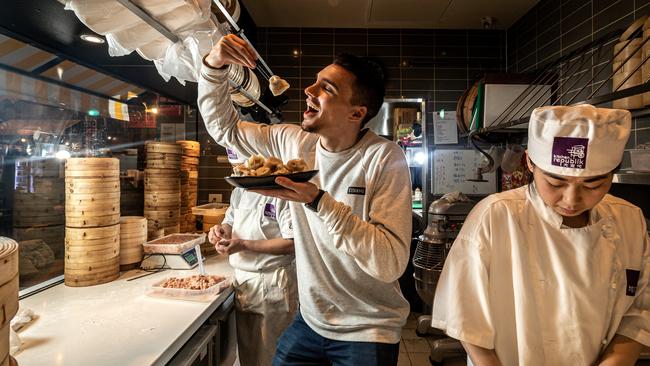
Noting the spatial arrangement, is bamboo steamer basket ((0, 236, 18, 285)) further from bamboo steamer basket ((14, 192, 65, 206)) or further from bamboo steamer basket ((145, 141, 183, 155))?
bamboo steamer basket ((145, 141, 183, 155))

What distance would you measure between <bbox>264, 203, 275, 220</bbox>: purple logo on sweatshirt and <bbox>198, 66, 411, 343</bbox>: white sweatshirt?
1.57ft

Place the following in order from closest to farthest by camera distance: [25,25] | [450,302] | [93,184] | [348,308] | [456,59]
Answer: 1. [450,302]
2. [348,308]
3. [25,25]
4. [93,184]
5. [456,59]

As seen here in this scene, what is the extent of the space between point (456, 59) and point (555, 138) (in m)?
3.28

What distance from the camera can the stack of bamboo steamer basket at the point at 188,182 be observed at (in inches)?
107

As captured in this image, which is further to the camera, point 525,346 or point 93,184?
point 93,184

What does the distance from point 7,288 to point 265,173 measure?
0.69 meters

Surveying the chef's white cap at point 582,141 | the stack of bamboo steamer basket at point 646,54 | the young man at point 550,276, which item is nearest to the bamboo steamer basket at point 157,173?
the young man at point 550,276

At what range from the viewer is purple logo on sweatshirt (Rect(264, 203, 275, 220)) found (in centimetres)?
188

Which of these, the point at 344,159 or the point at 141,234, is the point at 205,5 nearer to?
the point at 344,159

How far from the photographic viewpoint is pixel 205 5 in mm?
1387

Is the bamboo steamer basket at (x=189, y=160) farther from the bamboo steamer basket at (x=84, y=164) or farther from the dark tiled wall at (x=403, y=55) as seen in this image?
the dark tiled wall at (x=403, y=55)

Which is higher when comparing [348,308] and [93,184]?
[93,184]

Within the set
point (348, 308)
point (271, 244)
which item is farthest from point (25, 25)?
point (348, 308)

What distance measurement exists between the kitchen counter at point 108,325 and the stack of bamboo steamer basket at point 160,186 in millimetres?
589
